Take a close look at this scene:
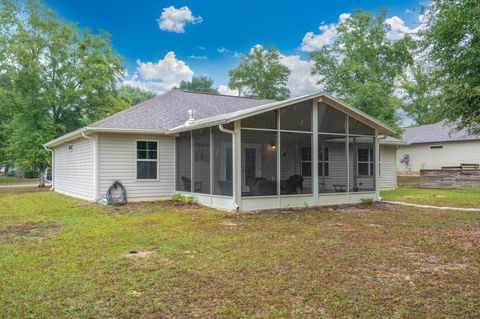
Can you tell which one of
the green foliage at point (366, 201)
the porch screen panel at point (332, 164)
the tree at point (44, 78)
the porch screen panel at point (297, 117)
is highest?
the tree at point (44, 78)

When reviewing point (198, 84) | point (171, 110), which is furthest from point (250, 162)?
point (198, 84)

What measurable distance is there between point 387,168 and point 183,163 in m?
11.2

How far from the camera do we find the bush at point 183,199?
11.1m

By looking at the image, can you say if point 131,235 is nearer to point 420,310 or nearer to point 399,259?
point 399,259

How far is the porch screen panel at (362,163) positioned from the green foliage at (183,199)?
16.3 ft

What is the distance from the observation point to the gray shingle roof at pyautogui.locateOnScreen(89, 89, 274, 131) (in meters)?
11.8

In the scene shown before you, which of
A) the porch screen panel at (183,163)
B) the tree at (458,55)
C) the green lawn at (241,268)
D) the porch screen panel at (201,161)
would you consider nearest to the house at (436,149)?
the tree at (458,55)

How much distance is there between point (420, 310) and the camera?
322cm

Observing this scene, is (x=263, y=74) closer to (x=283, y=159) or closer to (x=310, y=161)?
(x=310, y=161)

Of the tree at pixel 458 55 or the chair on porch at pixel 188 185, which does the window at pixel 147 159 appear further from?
the tree at pixel 458 55

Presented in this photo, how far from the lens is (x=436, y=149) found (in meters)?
23.7

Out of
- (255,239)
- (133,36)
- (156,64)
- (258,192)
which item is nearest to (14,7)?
(133,36)

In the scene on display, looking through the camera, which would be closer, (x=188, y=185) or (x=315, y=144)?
(x=315, y=144)

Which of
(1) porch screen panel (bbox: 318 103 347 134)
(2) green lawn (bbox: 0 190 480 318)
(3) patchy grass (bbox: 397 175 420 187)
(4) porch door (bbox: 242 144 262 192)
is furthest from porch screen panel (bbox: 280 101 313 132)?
(3) patchy grass (bbox: 397 175 420 187)
